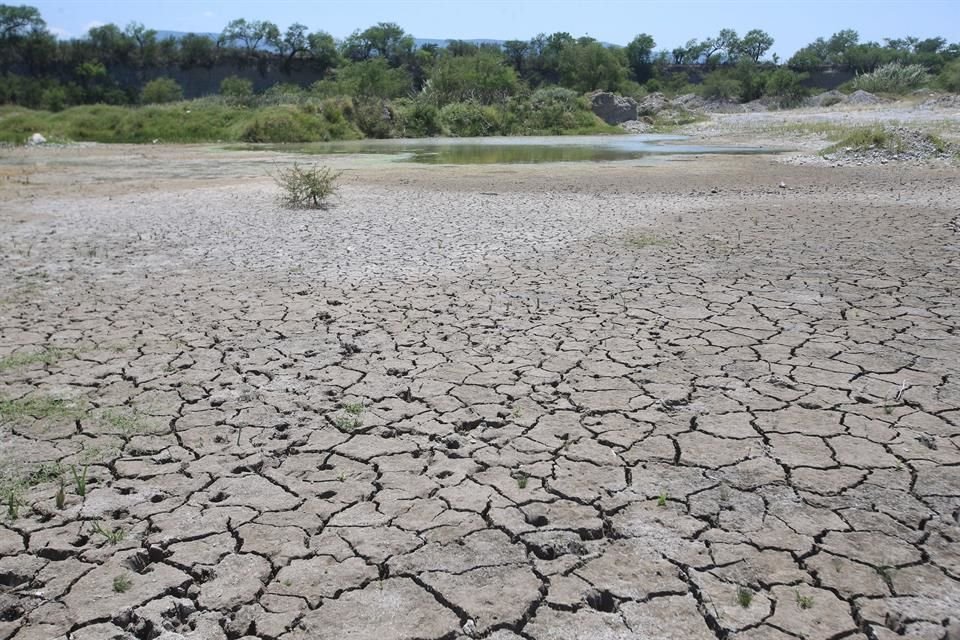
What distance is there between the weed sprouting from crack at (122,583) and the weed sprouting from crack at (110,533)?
0.25 meters

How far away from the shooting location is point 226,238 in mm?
→ 9234

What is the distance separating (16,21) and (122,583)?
239 ft

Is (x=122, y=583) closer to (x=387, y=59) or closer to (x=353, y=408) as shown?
(x=353, y=408)

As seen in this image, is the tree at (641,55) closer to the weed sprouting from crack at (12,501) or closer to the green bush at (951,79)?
the green bush at (951,79)

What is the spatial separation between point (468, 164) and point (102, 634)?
19.8 m

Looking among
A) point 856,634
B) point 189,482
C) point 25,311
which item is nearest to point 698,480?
point 856,634

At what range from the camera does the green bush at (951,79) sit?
53938 millimetres

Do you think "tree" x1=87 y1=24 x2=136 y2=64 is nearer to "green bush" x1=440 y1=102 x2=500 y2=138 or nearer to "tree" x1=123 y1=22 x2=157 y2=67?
"tree" x1=123 y1=22 x2=157 y2=67

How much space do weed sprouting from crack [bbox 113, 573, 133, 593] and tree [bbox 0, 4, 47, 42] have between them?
232 ft

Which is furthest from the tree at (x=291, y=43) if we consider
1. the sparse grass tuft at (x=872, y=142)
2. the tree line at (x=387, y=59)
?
the sparse grass tuft at (x=872, y=142)

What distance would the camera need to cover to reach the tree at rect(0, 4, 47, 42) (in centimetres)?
5925

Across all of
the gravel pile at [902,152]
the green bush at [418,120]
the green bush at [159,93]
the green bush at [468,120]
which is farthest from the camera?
the green bush at [159,93]

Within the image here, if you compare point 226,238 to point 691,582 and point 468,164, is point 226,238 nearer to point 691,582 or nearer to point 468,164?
point 691,582

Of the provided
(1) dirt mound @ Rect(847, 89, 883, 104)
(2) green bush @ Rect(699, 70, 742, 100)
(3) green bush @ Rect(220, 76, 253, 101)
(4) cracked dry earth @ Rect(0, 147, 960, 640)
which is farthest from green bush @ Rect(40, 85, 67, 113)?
(1) dirt mound @ Rect(847, 89, 883, 104)
